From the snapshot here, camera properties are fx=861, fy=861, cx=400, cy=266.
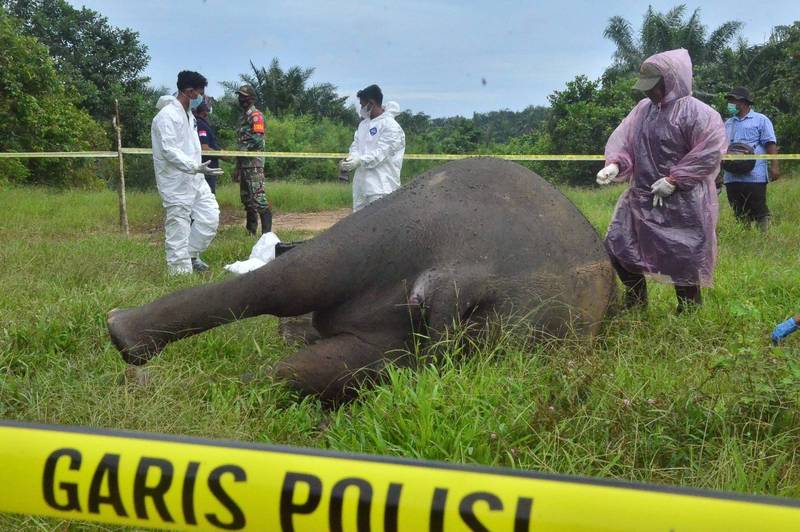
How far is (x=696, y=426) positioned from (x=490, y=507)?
6.37 ft

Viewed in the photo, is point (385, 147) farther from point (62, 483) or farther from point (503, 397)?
point (62, 483)

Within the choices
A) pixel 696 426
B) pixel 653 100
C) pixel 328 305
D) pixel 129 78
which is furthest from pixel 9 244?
pixel 129 78

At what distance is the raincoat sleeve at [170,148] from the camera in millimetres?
6793

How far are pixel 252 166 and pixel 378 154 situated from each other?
228cm

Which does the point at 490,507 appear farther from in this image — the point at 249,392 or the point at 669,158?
the point at 669,158

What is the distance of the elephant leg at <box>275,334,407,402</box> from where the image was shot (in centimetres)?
350

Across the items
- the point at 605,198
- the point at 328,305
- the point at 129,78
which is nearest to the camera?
the point at 328,305

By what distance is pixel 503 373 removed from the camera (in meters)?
3.35

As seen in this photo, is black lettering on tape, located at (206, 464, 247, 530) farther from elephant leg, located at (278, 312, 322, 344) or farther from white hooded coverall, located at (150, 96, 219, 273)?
white hooded coverall, located at (150, 96, 219, 273)

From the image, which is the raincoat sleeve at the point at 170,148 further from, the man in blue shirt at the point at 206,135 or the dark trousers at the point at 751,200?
the dark trousers at the point at 751,200

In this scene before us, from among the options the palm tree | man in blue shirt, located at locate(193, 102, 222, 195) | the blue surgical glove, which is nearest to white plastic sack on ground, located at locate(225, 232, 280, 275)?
man in blue shirt, located at locate(193, 102, 222, 195)

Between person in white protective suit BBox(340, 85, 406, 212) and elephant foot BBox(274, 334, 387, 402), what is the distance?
13.8 ft

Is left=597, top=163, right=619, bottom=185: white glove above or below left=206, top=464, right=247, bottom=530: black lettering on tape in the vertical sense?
above

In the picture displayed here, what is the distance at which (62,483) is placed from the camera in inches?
51.4
